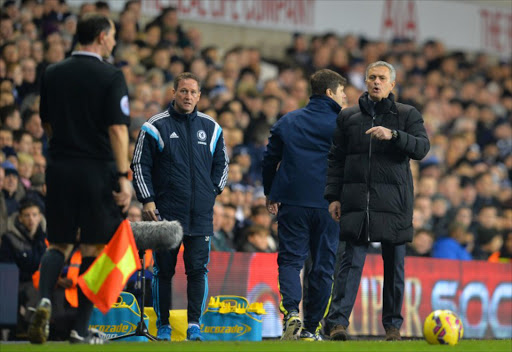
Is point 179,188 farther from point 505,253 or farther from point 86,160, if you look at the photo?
point 505,253

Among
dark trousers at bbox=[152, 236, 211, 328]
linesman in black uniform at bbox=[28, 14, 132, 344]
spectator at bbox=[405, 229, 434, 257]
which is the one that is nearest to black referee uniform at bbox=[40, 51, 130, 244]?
linesman in black uniform at bbox=[28, 14, 132, 344]

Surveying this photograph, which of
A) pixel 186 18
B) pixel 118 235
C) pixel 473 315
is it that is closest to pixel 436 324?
pixel 118 235

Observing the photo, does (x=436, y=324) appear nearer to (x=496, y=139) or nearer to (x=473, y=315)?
(x=473, y=315)

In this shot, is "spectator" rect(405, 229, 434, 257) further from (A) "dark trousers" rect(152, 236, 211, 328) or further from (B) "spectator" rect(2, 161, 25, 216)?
(A) "dark trousers" rect(152, 236, 211, 328)

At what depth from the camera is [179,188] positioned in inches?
316

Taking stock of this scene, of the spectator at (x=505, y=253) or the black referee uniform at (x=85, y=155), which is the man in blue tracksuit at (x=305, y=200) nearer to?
the black referee uniform at (x=85, y=155)

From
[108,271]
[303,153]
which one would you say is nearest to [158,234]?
[108,271]

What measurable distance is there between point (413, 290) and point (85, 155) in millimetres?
6200

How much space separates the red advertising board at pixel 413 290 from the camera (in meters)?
10.5

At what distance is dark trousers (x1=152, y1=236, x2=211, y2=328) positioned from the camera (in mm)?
8000

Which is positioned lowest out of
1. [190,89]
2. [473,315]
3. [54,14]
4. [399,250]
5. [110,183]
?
[473,315]

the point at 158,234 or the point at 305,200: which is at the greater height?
the point at 305,200

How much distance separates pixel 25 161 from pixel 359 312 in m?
4.15

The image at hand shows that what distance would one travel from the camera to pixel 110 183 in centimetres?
646
